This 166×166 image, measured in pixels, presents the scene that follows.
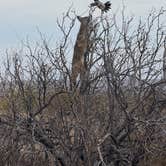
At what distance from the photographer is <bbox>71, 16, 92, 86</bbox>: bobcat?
7.76 m

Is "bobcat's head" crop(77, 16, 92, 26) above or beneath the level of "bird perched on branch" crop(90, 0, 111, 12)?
beneath

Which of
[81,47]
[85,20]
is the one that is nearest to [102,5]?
[85,20]

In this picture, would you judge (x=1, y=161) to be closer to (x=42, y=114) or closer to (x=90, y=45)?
(x=42, y=114)

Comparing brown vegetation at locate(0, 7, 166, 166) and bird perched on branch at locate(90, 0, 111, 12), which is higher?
bird perched on branch at locate(90, 0, 111, 12)

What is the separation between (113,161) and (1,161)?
5.21 feet

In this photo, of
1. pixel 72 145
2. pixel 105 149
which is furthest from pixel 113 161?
pixel 72 145

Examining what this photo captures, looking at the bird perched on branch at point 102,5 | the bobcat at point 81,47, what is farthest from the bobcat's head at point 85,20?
the bird perched on branch at point 102,5

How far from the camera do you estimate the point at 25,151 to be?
7457 mm

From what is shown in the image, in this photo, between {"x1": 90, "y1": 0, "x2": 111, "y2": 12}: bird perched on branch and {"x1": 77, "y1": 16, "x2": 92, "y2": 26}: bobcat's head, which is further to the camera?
{"x1": 90, "y1": 0, "x2": 111, "y2": 12}: bird perched on branch

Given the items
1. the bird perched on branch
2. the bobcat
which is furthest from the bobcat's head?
the bird perched on branch

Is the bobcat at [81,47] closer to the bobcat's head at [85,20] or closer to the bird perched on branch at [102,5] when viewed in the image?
the bobcat's head at [85,20]

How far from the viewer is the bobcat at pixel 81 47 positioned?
7.76m

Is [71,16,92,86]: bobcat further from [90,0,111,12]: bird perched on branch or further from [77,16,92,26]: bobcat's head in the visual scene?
[90,0,111,12]: bird perched on branch

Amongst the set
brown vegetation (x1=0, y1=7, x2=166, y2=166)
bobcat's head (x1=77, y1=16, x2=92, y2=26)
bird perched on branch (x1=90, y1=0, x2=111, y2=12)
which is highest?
bird perched on branch (x1=90, y1=0, x2=111, y2=12)
